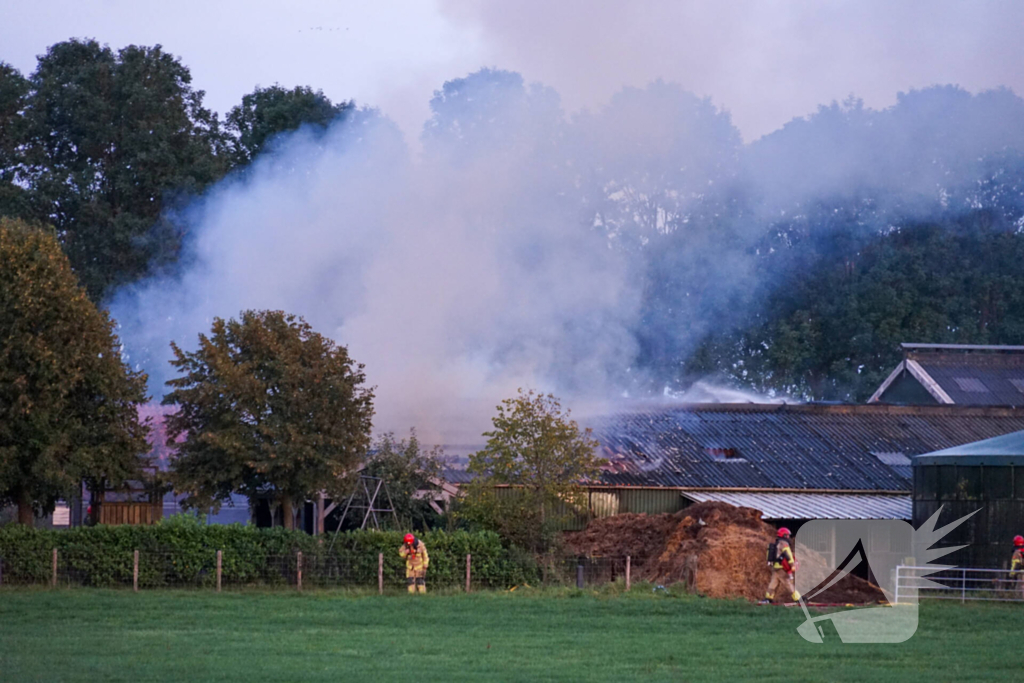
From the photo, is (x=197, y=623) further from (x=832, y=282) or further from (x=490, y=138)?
(x=832, y=282)

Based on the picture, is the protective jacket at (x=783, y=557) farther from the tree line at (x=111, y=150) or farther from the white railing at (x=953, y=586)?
the tree line at (x=111, y=150)

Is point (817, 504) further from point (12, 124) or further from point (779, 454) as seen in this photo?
point (12, 124)

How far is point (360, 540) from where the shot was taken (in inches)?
1155

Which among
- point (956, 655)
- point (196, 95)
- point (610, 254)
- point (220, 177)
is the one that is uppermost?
point (196, 95)

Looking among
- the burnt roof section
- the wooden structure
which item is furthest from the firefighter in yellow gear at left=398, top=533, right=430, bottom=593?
the wooden structure

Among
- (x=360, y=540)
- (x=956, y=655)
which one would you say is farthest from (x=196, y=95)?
(x=956, y=655)

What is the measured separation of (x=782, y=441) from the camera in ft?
136

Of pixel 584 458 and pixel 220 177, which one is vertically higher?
pixel 220 177

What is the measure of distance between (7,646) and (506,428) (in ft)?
54.0

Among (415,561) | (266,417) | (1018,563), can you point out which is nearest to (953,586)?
(1018,563)

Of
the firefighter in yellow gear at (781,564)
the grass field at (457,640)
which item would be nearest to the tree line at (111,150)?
the grass field at (457,640)

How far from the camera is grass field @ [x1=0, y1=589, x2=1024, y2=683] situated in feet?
55.2

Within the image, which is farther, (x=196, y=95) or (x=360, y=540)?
(x=196, y=95)

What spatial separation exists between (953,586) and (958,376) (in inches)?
921
